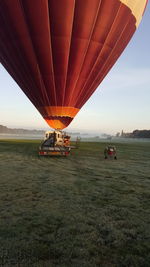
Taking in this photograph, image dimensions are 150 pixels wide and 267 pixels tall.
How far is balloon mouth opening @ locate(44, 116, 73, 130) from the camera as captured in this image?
573 inches

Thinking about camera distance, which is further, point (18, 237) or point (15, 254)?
point (18, 237)

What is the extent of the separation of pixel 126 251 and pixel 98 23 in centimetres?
1178

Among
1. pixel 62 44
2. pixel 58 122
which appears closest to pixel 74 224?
pixel 62 44

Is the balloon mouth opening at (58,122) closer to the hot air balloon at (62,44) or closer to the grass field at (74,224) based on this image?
the hot air balloon at (62,44)

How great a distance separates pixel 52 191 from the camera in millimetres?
5918

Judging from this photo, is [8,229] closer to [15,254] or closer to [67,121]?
[15,254]

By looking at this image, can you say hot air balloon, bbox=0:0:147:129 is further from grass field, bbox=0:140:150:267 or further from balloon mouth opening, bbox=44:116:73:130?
grass field, bbox=0:140:150:267

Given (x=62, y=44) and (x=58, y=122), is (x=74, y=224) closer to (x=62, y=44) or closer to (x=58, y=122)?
(x=62, y=44)

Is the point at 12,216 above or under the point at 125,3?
under

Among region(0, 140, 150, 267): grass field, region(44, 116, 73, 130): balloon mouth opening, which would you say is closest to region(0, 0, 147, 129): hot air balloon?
region(44, 116, 73, 130): balloon mouth opening

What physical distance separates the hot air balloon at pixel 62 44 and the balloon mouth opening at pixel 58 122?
87mm

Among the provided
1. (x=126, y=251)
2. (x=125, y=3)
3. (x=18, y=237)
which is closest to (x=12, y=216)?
(x=18, y=237)

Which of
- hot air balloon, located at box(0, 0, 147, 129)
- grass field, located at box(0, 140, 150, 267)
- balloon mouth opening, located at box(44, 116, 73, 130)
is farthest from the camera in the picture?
balloon mouth opening, located at box(44, 116, 73, 130)

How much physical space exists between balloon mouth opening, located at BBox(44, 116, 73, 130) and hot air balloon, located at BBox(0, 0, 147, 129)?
9cm
